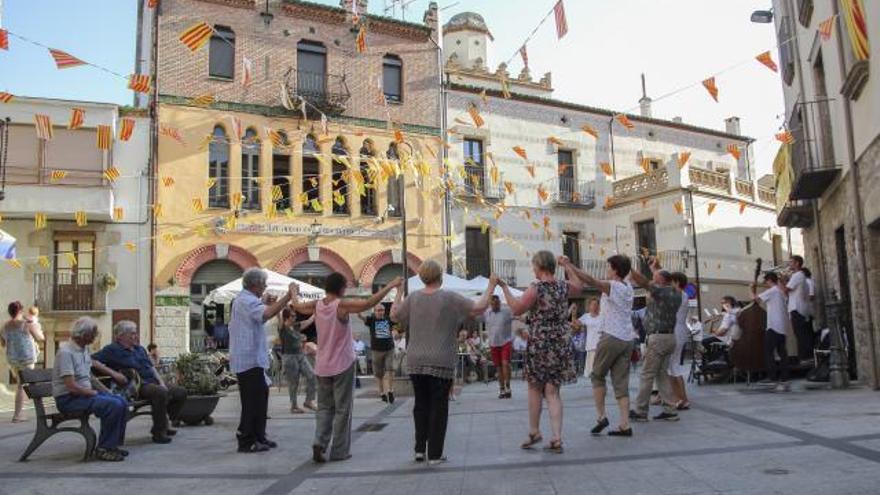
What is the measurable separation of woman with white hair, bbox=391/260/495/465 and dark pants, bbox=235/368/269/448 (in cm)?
166

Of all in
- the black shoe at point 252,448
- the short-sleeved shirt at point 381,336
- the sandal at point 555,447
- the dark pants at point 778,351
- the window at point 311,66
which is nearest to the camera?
the sandal at point 555,447

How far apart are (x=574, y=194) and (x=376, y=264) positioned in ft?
30.0

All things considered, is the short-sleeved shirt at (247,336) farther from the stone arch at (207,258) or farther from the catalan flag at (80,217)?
the catalan flag at (80,217)

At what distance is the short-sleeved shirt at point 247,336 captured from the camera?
6.61m

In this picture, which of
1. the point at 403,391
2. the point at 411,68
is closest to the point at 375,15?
the point at 411,68

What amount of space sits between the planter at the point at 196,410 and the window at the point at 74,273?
1267cm

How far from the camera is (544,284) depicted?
6105mm

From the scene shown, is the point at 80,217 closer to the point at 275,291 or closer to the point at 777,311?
the point at 275,291

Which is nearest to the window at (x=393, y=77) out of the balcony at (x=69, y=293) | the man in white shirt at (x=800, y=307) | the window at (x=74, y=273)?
the window at (x=74, y=273)

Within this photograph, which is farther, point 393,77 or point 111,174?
point 393,77

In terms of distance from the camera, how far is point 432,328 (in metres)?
5.72

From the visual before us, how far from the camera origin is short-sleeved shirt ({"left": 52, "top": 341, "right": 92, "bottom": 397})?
625cm

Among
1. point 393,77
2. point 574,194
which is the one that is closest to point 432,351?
point 393,77

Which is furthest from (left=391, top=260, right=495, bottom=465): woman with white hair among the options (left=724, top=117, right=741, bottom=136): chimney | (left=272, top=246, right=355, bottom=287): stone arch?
(left=724, top=117, right=741, bottom=136): chimney
